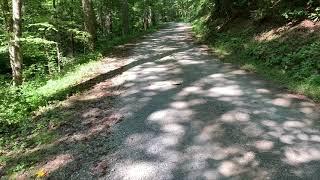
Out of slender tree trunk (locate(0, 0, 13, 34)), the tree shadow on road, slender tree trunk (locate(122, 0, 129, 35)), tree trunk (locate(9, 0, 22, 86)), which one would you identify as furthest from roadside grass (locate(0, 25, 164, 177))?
slender tree trunk (locate(122, 0, 129, 35))

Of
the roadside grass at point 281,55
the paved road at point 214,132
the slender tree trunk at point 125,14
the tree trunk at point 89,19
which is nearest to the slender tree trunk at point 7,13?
the tree trunk at point 89,19

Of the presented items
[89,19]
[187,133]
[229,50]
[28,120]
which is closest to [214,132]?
[187,133]

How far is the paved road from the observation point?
5.70 metres

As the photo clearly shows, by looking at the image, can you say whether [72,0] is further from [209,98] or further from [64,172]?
[64,172]

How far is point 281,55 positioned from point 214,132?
6012 mm

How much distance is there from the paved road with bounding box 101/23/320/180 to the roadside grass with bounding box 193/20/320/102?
569 millimetres

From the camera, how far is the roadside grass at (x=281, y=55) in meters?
9.80

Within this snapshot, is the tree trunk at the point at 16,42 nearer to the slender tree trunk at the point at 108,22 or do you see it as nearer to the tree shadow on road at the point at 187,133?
the tree shadow on road at the point at 187,133

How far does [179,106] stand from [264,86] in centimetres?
273

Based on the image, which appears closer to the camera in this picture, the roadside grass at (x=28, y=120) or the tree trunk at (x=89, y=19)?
the roadside grass at (x=28, y=120)

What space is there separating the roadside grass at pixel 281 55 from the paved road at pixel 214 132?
1.87 feet

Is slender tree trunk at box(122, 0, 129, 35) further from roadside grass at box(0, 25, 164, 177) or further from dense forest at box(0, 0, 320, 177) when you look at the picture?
roadside grass at box(0, 25, 164, 177)

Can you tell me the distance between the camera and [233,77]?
11.2 metres

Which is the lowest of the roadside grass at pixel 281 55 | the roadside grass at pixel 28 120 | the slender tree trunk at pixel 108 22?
the roadside grass at pixel 28 120
